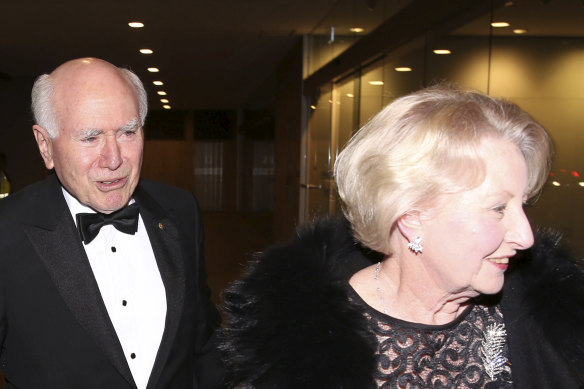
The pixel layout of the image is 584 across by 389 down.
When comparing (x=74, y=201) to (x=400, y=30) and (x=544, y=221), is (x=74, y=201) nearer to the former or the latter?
(x=544, y=221)

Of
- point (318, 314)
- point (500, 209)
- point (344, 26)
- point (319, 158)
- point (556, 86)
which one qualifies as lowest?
point (318, 314)

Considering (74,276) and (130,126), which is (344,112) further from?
(74,276)

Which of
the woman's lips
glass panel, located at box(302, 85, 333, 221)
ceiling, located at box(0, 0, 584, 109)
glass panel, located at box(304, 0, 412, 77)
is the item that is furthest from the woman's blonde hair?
glass panel, located at box(302, 85, 333, 221)

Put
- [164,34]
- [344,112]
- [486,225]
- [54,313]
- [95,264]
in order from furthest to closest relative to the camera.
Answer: [164,34] → [344,112] → [95,264] → [54,313] → [486,225]

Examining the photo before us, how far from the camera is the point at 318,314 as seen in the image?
1431 millimetres

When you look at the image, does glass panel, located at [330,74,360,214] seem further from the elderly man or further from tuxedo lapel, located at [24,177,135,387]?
tuxedo lapel, located at [24,177,135,387]

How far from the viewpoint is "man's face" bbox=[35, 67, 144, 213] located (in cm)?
173

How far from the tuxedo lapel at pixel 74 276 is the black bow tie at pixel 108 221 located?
0.11 feet

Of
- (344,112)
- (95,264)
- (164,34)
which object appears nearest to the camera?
(95,264)

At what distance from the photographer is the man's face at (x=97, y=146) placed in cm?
173

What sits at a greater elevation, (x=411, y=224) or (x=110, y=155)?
(x=110, y=155)

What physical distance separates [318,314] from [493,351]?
1.52ft

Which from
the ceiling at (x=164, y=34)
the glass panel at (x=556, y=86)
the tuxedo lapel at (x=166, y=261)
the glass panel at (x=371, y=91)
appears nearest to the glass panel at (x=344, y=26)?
the ceiling at (x=164, y=34)

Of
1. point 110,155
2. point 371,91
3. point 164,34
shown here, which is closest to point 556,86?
point 110,155
